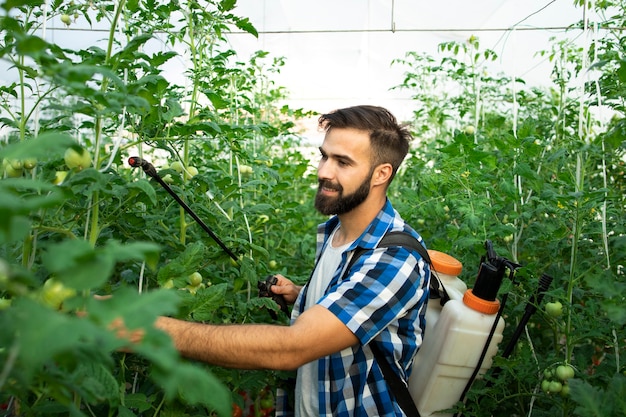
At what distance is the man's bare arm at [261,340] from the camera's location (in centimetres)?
133

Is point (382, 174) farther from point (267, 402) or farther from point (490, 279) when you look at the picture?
point (267, 402)

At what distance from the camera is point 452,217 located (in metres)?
2.95

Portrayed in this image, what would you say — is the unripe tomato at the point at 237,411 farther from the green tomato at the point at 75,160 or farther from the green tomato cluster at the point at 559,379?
the green tomato at the point at 75,160

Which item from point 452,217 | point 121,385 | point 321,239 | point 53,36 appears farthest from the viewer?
point 53,36

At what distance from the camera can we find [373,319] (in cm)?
159

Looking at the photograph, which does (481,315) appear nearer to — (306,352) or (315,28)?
(306,352)

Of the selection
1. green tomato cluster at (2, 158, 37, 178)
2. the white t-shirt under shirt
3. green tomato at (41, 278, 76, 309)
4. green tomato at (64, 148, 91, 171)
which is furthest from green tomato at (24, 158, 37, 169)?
the white t-shirt under shirt

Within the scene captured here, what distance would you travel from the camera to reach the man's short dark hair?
2.00 meters

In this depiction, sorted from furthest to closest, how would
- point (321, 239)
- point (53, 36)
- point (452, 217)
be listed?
point (53, 36) < point (452, 217) < point (321, 239)

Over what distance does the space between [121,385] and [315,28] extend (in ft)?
23.2

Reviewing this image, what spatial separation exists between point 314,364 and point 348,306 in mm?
441

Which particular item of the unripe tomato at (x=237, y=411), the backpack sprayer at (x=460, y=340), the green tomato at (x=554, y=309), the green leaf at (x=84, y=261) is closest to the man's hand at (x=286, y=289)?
the backpack sprayer at (x=460, y=340)

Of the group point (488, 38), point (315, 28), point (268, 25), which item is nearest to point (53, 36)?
point (268, 25)

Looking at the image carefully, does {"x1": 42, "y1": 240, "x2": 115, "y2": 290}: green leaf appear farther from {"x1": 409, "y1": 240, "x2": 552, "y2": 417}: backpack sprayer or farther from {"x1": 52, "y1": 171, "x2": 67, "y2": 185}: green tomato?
{"x1": 409, "y1": 240, "x2": 552, "y2": 417}: backpack sprayer
